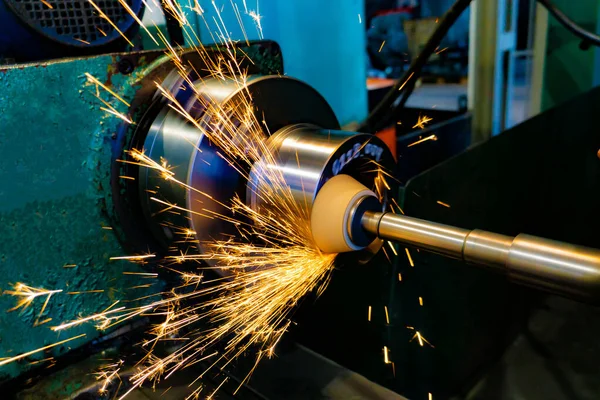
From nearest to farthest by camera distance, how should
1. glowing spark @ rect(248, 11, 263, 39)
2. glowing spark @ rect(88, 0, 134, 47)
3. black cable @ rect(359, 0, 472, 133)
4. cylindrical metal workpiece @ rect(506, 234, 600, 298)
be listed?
cylindrical metal workpiece @ rect(506, 234, 600, 298) < glowing spark @ rect(88, 0, 134, 47) < glowing spark @ rect(248, 11, 263, 39) < black cable @ rect(359, 0, 472, 133)

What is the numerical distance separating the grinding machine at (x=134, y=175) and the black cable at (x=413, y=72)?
1.39 ft

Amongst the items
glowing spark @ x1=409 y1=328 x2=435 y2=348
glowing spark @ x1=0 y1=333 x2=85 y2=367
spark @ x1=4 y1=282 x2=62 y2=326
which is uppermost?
spark @ x1=4 y1=282 x2=62 y2=326

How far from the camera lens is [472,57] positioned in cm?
199

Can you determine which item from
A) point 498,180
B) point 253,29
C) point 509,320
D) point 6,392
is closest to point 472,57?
point 498,180

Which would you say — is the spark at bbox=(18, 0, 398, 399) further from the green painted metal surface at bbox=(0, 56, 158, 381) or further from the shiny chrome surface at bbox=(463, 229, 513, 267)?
the shiny chrome surface at bbox=(463, 229, 513, 267)

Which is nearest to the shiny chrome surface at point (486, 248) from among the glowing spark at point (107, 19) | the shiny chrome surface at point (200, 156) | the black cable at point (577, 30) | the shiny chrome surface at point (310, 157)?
the shiny chrome surface at point (310, 157)

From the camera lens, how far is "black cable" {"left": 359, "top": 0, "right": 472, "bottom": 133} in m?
1.13

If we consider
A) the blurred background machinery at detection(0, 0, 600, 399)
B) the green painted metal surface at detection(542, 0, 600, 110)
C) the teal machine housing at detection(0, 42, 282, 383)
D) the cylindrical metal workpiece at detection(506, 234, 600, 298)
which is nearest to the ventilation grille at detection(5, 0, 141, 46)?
the blurred background machinery at detection(0, 0, 600, 399)

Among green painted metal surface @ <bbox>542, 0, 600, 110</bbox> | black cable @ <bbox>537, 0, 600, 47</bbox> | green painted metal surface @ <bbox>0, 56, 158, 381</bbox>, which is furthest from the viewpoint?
green painted metal surface @ <bbox>542, 0, 600, 110</bbox>

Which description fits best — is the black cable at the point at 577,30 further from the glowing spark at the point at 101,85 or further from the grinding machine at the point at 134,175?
the glowing spark at the point at 101,85

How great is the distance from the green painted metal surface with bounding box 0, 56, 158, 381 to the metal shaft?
436mm

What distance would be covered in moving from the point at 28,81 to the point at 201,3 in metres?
0.39

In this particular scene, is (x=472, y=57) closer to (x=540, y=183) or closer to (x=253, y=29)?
(x=540, y=183)

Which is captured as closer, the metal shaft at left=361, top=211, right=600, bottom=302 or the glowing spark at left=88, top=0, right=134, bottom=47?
the metal shaft at left=361, top=211, right=600, bottom=302
